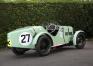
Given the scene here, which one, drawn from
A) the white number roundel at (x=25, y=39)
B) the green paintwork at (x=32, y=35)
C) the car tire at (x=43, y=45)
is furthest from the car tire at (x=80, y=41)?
the white number roundel at (x=25, y=39)

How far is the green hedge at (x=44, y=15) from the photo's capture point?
1530cm

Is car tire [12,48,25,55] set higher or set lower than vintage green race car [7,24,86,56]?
lower

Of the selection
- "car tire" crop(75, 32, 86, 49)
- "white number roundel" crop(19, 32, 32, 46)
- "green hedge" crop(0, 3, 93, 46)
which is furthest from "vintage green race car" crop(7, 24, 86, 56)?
"green hedge" crop(0, 3, 93, 46)

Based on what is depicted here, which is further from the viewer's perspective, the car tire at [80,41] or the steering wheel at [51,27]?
the car tire at [80,41]

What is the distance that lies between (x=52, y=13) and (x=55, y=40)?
15.2 feet

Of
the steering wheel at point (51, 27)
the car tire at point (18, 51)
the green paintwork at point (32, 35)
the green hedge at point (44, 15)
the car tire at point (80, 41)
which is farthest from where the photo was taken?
the green hedge at point (44, 15)

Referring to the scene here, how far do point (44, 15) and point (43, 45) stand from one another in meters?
4.90

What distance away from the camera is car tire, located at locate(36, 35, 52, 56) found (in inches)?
457

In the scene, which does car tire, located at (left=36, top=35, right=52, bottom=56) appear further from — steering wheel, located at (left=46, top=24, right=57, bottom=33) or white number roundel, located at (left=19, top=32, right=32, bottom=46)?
steering wheel, located at (left=46, top=24, right=57, bottom=33)

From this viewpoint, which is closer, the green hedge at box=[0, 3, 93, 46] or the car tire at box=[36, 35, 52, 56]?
the car tire at box=[36, 35, 52, 56]

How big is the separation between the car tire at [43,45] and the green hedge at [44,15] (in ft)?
10.9

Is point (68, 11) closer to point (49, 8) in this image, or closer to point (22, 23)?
point (49, 8)

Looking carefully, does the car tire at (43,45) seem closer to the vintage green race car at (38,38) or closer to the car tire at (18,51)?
the vintage green race car at (38,38)

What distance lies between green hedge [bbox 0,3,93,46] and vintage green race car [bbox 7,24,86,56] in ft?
9.51
